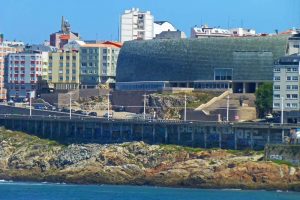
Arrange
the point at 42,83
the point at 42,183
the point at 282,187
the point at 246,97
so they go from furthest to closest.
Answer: the point at 42,83
the point at 246,97
the point at 42,183
the point at 282,187

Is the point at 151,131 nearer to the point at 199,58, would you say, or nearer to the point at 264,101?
the point at 264,101

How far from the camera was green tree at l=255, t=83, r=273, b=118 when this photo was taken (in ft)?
493

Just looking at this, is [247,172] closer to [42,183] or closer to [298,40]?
[42,183]

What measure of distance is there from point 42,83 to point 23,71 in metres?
4.63

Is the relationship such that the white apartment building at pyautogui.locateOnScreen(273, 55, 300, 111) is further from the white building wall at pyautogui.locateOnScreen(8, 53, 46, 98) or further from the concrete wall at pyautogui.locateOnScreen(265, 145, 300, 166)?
the white building wall at pyautogui.locateOnScreen(8, 53, 46, 98)

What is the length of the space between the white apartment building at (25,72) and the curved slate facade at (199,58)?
1622cm

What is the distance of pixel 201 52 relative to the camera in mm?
167750

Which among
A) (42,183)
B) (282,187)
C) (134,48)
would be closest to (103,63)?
(134,48)

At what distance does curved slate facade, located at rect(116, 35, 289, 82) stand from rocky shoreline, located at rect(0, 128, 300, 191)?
91.0 ft

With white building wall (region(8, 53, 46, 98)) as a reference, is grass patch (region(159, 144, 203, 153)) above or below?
below

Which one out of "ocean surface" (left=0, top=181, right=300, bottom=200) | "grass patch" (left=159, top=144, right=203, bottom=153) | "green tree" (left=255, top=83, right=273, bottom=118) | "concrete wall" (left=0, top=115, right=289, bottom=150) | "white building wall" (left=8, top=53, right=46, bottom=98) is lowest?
"ocean surface" (left=0, top=181, right=300, bottom=200)

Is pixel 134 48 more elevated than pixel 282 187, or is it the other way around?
pixel 134 48

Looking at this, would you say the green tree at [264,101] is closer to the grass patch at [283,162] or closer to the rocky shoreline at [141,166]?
the rocky shoreline at [141,166]

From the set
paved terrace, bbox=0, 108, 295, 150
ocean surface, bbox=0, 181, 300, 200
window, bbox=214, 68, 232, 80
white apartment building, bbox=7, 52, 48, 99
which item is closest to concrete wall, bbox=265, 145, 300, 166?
paved terrace, bbox=0, 108, 295, 150
